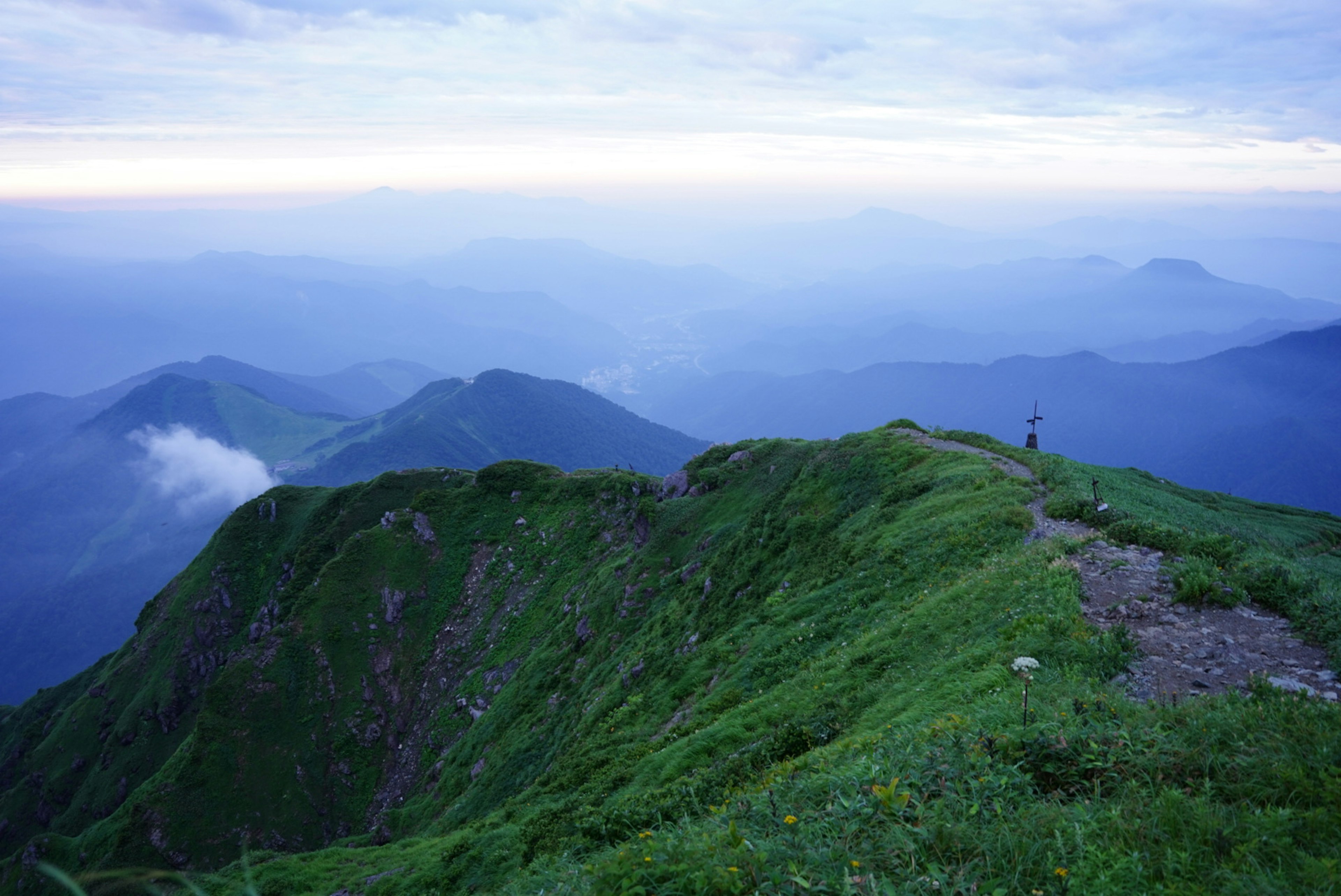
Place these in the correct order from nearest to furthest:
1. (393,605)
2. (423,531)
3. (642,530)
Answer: (642,530), (393,605), (423,531)

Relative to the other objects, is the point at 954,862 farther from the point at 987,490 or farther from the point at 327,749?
the point at 327,749

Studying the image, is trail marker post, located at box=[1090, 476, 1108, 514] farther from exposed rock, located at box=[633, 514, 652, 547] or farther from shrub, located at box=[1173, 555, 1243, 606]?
exposed rock, located at box=[633, 514, 652, 547]

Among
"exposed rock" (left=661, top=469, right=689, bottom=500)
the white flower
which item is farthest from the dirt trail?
"exposed rock" (left=661, top=469, right=689, bottom=500)

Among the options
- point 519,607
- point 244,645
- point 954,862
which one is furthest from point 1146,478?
point 244,645

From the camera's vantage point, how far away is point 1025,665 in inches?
465

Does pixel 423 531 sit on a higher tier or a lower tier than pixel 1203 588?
lower

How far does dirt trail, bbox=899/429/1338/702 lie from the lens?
11164mm

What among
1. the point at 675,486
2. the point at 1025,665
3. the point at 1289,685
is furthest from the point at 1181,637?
the point at 675,486

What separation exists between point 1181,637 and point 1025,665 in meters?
3.72

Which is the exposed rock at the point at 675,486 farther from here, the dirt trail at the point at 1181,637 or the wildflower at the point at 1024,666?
the wildflower at the point at 1024,666

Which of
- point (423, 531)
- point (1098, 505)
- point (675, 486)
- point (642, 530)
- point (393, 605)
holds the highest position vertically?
point (1098, 505)

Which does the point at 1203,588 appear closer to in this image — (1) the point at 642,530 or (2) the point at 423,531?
(1) the point at 642,530

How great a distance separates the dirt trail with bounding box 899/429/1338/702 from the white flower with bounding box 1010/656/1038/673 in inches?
52.1

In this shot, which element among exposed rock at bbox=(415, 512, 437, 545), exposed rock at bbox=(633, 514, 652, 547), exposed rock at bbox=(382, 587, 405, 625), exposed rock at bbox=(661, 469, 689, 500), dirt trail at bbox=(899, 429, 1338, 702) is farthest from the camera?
exposed rock at bbox=(415, 512, 437, 545)
